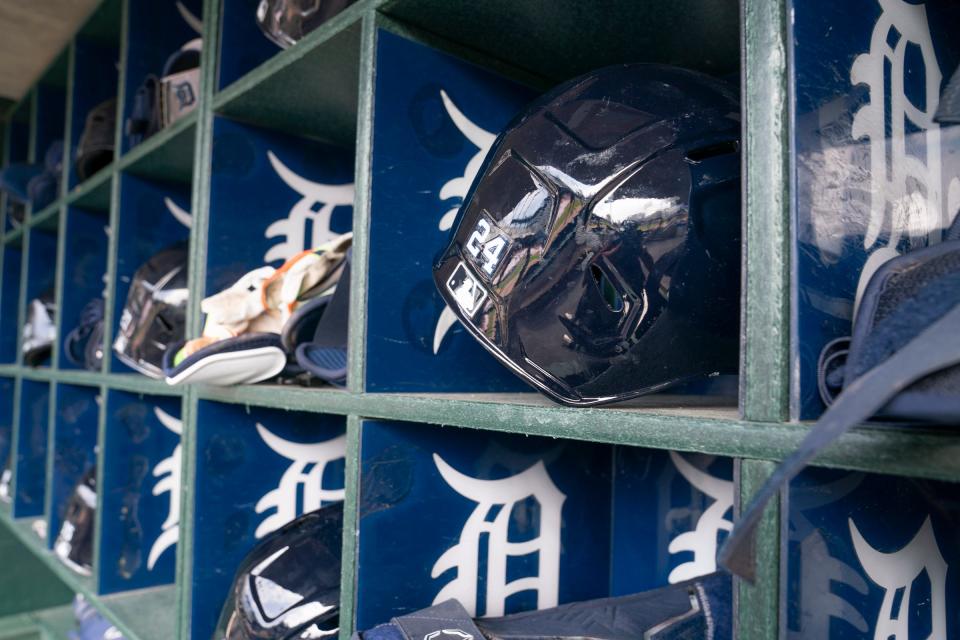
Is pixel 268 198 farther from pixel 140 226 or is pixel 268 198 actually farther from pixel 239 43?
pixel 140 226

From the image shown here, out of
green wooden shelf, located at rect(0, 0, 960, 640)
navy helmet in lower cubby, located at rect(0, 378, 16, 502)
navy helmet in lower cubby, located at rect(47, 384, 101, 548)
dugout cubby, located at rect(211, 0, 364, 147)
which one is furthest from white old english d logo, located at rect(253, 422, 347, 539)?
navy helmet in lower cubby, located at rect(0, 378, 16, 502)

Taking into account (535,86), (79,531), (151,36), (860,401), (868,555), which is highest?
(151,36)

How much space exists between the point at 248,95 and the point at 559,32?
0.53 m

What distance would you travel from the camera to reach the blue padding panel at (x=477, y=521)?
0.74 meters

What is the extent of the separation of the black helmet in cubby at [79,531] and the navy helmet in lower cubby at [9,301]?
1.21 metres

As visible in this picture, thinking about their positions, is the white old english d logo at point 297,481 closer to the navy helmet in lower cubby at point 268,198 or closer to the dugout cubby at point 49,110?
the navy helmet in lower cubby at point 268,198

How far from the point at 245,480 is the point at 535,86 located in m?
0.80

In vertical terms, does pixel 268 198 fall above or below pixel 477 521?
above

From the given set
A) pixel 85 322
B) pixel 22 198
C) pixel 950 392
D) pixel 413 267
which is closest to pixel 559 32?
pixel 413 267

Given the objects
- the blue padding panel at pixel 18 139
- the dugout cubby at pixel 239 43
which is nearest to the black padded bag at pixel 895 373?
the dugout cubby at pixel 239 43

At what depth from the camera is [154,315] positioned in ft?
4.21

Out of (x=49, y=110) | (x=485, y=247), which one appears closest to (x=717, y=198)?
(x=485, y=247)

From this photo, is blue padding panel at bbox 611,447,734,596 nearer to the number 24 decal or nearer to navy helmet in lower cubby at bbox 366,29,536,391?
navy helmet in lower cubby at bbox 366,29,536,391

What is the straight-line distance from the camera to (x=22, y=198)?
2158mm
